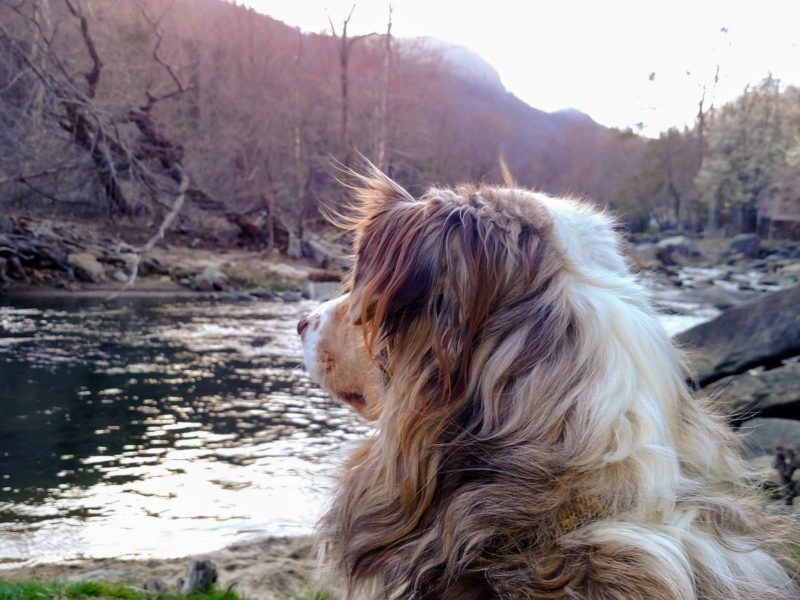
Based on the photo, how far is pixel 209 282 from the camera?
21.9 m

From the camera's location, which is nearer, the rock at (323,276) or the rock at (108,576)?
the rock at (108,576)

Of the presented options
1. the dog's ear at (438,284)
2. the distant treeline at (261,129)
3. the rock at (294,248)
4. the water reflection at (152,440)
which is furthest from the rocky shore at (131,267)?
the dog's ear at (438,284)

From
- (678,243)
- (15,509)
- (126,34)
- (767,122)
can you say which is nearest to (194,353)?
(15,509)

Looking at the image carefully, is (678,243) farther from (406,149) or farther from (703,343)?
(703,343)

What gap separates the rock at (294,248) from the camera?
28.4 meters

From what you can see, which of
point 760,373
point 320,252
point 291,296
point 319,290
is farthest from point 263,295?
point 760,373

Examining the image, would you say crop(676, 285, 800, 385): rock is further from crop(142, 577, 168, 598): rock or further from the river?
crop(142, 577, 168, 598): rock

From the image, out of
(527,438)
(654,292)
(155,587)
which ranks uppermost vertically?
(654,292)

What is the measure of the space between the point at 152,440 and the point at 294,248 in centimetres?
2076

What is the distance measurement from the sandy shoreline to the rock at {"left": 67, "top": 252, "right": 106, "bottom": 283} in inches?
634

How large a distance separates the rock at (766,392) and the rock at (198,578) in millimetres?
4581

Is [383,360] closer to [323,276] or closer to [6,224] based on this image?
[6,224]

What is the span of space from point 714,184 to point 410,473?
2316 inches

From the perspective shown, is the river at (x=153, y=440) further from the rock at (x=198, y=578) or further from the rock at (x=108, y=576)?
the rock at (x=198, y=578)
